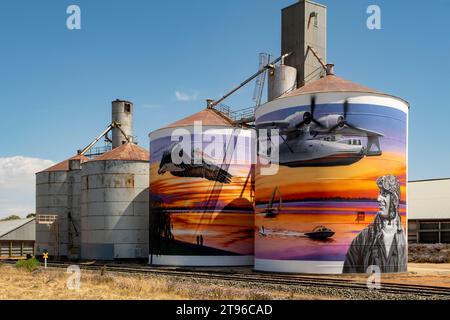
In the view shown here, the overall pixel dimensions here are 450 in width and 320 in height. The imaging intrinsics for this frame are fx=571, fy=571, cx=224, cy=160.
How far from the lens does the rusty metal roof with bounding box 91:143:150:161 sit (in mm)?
48812

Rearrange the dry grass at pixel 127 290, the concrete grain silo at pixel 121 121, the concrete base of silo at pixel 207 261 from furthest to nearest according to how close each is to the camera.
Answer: the concrete grain silo at pixel 121 121
the concrete base of silo at pixel 207 261
the dry grass at pixel 127 290

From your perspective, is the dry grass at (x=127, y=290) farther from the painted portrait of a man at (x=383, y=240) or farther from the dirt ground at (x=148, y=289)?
the painted portrait of a man at (x=383, y=240)

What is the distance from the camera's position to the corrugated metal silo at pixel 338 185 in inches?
1228

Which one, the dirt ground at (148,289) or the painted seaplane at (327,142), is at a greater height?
the painted seaplane at (327,142)

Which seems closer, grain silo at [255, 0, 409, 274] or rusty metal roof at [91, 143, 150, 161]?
grain silo at [255, 0, 409, 274]

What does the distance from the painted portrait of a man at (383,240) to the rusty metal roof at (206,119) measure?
571 inches

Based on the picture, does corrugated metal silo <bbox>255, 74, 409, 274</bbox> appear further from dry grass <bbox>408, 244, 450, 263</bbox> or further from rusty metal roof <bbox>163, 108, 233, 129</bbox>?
dry grass <bbox>408, 244, 450, 263</bbox>

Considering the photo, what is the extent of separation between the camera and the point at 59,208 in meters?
56.9

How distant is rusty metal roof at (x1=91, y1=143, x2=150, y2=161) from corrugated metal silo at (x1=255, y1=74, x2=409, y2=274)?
18667 mm

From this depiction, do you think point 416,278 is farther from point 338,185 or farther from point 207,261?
point 207,261

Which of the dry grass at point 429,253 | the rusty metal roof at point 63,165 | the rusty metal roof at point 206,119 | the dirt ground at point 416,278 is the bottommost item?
the dry grass at point 429,253

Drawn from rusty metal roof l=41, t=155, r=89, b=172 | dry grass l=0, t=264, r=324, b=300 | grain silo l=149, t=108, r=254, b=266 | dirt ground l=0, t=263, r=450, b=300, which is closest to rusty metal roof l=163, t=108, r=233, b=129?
grain silo l=149, t=108, r=254, b=266

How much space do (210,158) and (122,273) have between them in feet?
37.2

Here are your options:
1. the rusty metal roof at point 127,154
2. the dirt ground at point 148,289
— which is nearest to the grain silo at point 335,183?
the dirt ground at point 148,289
